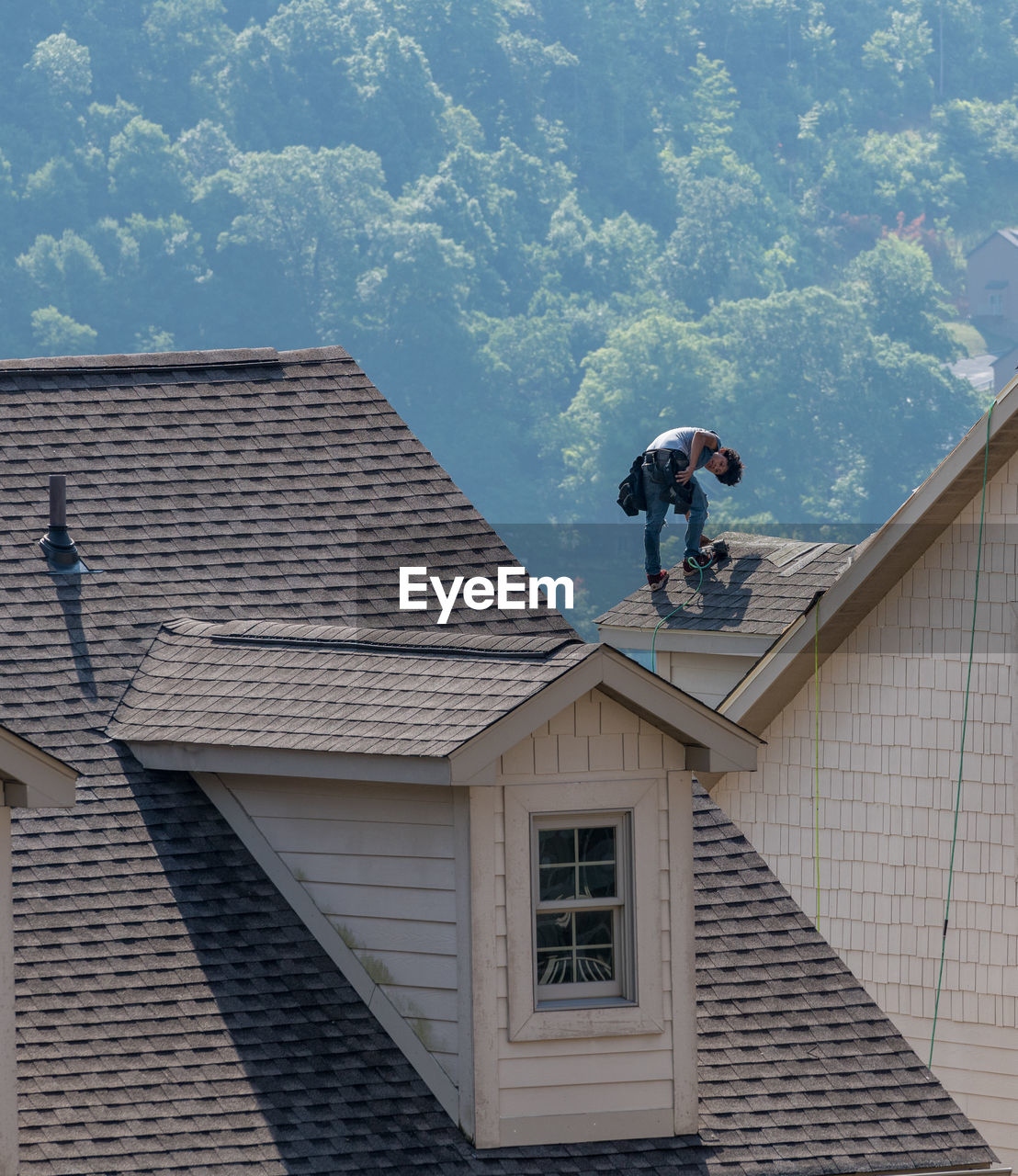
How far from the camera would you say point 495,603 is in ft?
33.8

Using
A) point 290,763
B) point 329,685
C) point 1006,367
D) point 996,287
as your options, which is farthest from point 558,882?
point 996,287

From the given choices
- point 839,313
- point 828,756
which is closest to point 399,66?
point 839,313

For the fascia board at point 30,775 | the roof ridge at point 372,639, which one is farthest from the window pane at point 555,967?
the fascia board at point 30,775

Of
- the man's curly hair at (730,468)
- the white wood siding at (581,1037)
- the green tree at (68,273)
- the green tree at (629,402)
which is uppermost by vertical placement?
the green tree at (68,273)

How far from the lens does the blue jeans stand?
15117mm

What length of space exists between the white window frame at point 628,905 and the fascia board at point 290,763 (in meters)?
0.42

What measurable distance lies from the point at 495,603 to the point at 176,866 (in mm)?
2521

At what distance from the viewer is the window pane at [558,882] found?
26.5 feet

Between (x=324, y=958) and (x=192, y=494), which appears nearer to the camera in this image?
(x=324, y=958)

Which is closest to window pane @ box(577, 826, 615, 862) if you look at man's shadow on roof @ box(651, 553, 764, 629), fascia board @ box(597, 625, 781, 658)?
fascia board @ box(597, 625, 781, 658)

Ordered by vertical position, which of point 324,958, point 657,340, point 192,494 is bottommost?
point 324,958

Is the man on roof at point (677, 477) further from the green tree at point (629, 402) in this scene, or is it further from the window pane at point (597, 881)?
the green tree at point (629, 402)

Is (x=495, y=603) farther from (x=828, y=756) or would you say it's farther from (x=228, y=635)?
(x=828, y=756)

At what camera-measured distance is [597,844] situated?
825 centimetres
